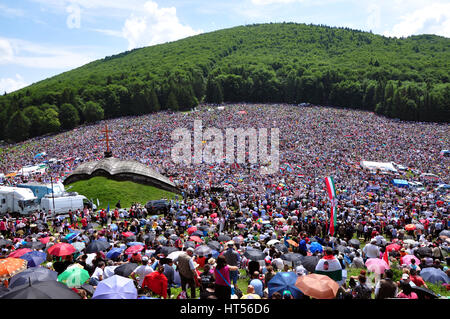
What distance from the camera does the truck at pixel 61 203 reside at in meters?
22.2

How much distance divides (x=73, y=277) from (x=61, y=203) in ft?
48.7

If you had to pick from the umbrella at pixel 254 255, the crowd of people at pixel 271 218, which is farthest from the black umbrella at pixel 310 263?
the umbrella at pixel 254 255

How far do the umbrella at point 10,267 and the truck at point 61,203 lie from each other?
491 inches

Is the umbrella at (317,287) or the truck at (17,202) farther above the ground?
the umbrella at (317,287)

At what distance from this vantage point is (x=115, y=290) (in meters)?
7.31

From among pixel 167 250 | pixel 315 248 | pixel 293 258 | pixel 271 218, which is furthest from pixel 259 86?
pixel 167 250

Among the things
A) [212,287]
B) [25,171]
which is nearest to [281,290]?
[212,287]

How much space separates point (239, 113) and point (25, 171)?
3800 cm

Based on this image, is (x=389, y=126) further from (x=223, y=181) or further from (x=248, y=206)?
(x=248, y=206)

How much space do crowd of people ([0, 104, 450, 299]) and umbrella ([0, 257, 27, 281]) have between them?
0.95m

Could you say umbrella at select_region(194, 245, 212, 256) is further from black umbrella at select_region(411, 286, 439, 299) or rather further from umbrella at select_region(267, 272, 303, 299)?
black umbrella at select_region(411, 286, 439, 299)

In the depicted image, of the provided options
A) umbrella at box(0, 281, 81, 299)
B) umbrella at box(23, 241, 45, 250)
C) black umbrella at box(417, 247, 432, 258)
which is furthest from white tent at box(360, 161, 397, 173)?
umbrella at box(0, 281, 81, 299)

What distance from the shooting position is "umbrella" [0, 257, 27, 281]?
9.55 meters

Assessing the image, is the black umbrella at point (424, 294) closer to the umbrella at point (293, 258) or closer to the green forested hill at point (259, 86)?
the umbrella at point (293, 258)
